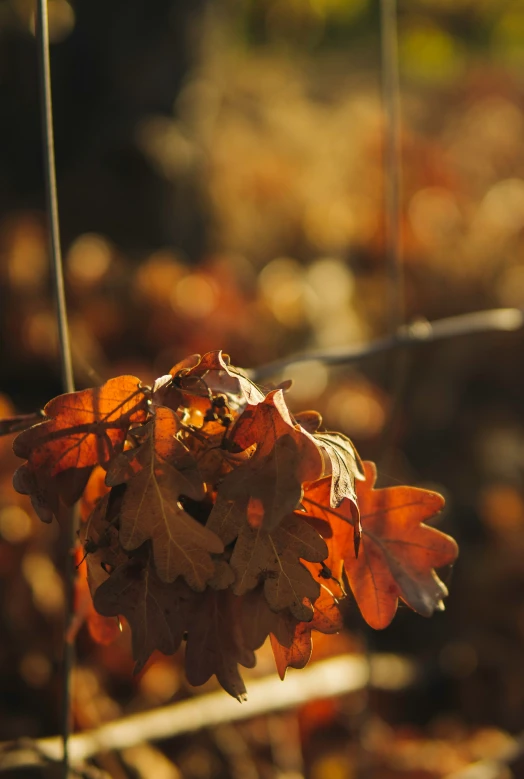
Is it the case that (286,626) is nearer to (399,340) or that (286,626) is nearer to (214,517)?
(214,517)

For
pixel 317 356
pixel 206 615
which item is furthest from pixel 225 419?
pixel 317 356

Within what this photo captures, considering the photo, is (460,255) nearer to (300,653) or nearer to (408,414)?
(408,414)

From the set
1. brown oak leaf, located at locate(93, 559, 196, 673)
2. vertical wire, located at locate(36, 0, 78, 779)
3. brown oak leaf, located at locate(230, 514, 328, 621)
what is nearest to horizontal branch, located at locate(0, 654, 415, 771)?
vertical wire, located at locate(36, 0, 78, 779)

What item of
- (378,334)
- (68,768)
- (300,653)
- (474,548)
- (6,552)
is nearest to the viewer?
(300,653)

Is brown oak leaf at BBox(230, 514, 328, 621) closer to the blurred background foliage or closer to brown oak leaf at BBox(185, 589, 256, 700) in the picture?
brown oak leaf at BBox(185, 589, 256, 700)

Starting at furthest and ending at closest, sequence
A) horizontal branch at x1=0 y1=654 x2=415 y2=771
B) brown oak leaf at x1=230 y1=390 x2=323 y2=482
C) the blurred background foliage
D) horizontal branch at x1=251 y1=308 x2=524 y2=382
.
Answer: the blurred background foliage
horizontal branch at x1=0 y1=654 x2=415 y2=771
horizontal branch at x1=251 y1=308 x2=524 y2=382
brown oak leaf at x1=230 y1=390 x2=323 y2=482

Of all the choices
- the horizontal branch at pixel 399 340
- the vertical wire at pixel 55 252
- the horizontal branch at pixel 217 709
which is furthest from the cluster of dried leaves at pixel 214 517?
the horizontal branch at pixel 217 709
